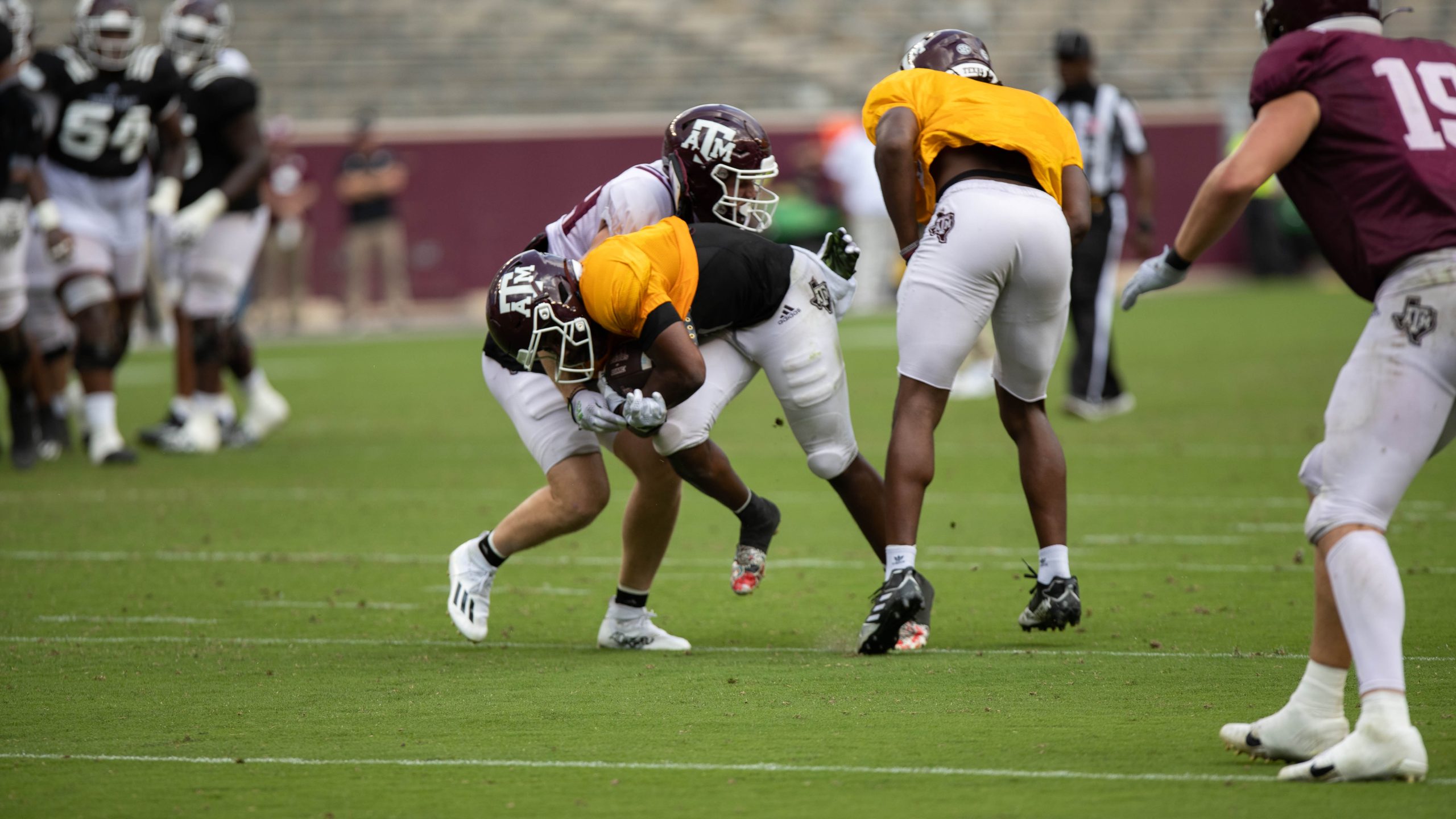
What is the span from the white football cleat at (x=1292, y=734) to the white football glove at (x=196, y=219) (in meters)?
7.61

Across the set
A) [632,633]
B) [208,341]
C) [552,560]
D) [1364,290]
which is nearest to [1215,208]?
[1364,290]

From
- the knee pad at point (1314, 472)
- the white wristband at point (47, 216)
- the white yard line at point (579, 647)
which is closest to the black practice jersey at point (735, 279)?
the white yard line at point (579, 647)

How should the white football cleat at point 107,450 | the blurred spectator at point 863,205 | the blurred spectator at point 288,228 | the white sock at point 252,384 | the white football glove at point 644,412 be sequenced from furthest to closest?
the blurred spectator at point 863,205 → the blurred spectator at point 288,228 → the white sock at point 252,384 → the white football cleat at point 107,450 → the white football glove at point 644,412

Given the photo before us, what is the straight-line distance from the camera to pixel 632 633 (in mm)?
5316

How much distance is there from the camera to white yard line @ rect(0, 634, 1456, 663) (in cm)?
495

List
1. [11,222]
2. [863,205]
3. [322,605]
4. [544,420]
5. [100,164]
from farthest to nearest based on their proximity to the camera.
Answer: [863,205], [100,164], [11,222], [322,605], [544,420]

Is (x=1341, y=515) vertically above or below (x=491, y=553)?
above

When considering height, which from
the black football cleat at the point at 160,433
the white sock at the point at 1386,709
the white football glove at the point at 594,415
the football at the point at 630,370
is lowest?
the black football cleat at the point at 160,433

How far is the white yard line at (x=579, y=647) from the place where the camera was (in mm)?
4945

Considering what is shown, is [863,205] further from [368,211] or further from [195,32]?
[195,32]

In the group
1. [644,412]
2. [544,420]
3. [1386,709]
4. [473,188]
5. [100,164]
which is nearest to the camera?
[1386,709]

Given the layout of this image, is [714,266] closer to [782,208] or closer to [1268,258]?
[782,208]

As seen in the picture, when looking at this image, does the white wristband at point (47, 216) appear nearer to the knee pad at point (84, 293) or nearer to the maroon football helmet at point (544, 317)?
the knee pad at point (84, 293)

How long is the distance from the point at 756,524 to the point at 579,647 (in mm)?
693
